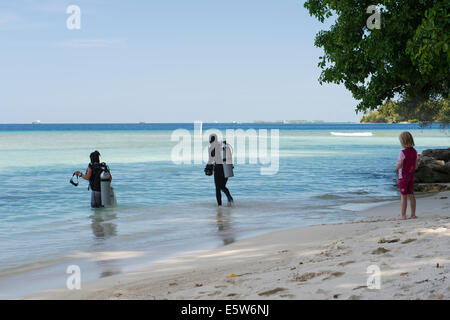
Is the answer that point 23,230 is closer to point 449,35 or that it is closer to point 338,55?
point 449,35

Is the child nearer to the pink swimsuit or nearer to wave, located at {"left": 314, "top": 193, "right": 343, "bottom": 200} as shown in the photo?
the pink swimsuit

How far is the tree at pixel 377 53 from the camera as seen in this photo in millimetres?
13984

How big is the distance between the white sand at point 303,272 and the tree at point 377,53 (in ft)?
20.9

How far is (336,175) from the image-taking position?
25906mm

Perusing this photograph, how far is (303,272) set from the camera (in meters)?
5.62

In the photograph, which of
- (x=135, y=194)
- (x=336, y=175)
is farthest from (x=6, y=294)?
(x=336, y=175)

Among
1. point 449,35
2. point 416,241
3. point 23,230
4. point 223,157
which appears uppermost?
point 449,35

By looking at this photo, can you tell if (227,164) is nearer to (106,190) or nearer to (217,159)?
(217,159)

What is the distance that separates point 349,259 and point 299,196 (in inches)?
462

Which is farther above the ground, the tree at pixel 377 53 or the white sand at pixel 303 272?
the tree at pixel 377 53

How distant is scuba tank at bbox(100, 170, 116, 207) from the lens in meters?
13.4

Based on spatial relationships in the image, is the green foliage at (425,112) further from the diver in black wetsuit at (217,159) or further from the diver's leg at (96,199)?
the diver's leg at (96,199)

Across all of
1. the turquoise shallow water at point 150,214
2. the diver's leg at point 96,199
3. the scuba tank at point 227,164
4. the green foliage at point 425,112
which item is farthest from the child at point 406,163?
the green foliage at point 425,112

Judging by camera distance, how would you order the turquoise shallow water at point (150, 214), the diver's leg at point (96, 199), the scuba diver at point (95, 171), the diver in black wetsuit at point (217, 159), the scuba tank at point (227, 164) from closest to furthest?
the turquoise shallow water at point (150, 214), the scuba diver at point (95, 171), the diver in black wetsuit at point (217, 159), the scuba tank at point (227, 164), the diver's leg at point (96, 199)
